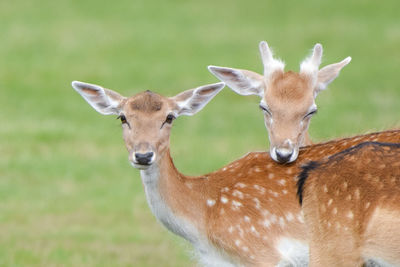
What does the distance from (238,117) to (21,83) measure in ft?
15.8

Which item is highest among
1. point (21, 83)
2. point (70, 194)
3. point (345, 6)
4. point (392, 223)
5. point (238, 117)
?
point (345, 6)

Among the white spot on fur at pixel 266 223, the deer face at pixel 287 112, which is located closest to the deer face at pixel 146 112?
the deer face at pixel 287 112

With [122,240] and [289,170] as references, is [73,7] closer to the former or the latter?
[122,240]

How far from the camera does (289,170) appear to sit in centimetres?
931

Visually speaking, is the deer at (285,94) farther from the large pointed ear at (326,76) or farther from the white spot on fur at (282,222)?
the white spot on fur at (282,222)

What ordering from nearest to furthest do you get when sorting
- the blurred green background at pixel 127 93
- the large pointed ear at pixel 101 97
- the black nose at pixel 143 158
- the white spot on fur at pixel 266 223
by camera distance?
the black nose at pixel 143 158 → the white spot on fur at pixel 266 223 → the large pointed ear at pixel 101 97 → the blurred green background at pixel 127 93

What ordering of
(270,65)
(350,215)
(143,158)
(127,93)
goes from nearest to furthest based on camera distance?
(350,215)
(143,158)
(270,65)
(127,93)

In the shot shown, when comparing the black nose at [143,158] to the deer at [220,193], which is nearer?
the black nose at [143,158]

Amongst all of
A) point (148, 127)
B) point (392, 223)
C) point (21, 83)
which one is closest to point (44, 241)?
point (148, 127)

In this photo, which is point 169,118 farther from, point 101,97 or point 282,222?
point 282,222

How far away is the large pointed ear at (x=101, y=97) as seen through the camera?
31.4 ft

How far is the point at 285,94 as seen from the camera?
9.85 m

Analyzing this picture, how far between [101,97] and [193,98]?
2.65ft

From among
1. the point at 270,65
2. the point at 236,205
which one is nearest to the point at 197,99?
the point at 270,65
